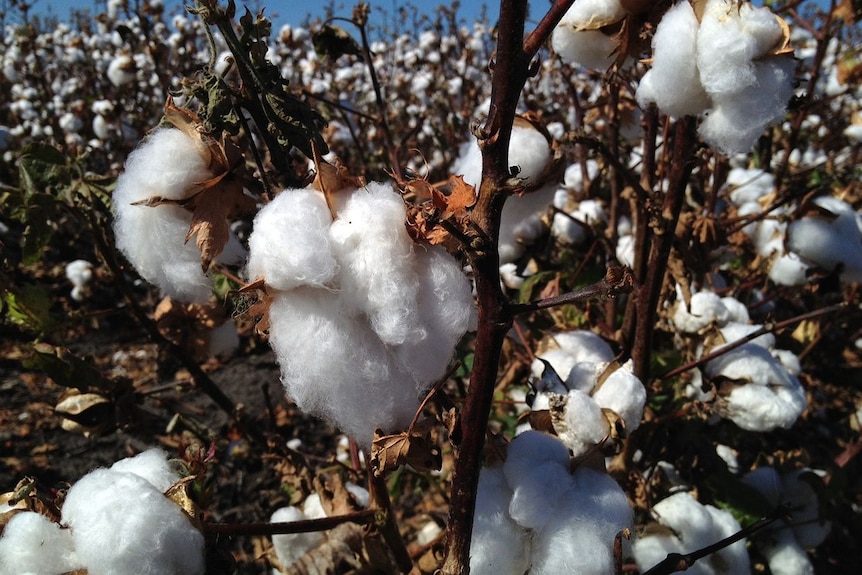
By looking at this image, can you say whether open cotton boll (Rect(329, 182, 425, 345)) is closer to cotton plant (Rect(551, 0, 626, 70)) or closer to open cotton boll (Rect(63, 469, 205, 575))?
open cotton boll (Rect(63, 469, 205, 575))

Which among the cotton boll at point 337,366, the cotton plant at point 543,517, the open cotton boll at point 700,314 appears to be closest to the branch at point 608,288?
the cotton boll at point 337,366

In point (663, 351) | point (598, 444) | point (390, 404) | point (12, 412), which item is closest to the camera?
point (390, 404)

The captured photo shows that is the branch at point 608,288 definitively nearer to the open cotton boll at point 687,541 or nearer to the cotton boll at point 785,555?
→ the open cotton boll at point 687,541

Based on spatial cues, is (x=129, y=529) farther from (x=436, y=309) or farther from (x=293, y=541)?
(x=293, y=541)

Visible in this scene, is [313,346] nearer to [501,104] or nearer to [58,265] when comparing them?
[501,104]

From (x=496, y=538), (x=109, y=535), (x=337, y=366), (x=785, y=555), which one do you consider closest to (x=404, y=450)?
(x=337, y=366)

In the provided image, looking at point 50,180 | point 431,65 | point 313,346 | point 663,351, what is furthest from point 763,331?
point 431,65

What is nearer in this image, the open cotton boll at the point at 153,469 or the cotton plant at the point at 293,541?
the open cotton boll at the point at 153,469
